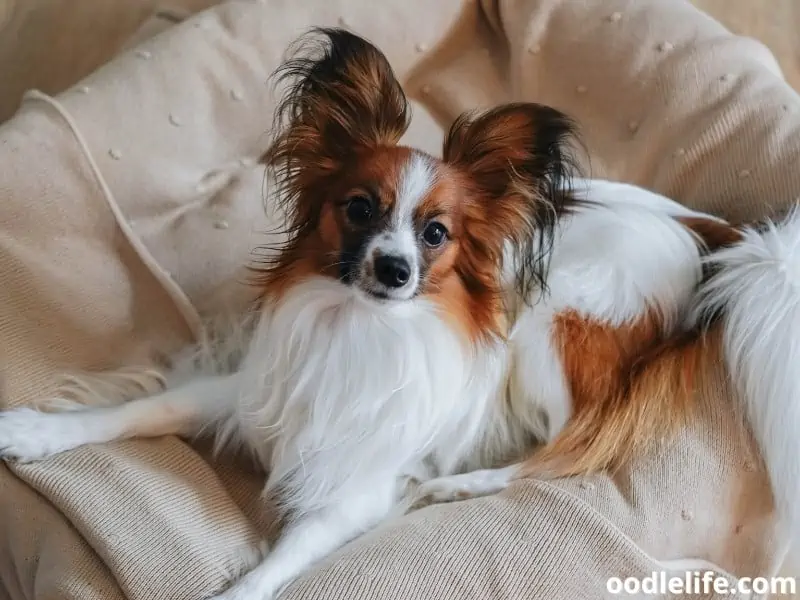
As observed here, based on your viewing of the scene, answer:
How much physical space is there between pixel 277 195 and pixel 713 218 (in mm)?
1035

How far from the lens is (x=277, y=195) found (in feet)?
5.55

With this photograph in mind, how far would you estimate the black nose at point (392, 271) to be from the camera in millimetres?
1368

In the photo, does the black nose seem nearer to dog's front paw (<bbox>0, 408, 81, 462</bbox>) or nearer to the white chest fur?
the white chest fur

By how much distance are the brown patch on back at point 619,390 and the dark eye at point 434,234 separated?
1.23 feet

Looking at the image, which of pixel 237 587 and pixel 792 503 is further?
pixel 792 503

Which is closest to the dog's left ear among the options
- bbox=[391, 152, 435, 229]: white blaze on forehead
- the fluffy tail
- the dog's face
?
the dog's face

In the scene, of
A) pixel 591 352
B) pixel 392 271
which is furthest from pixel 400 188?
pixel 591 352

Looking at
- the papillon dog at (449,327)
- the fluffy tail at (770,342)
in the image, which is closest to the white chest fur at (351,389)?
the papillon dog at (449,327)

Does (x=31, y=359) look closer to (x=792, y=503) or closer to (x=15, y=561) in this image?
(x=15, y=561)

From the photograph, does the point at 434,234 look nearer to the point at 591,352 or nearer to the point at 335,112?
the point at 335,112

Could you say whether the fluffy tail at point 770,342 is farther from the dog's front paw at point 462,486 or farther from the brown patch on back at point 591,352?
the dog's front paw at point 462,486

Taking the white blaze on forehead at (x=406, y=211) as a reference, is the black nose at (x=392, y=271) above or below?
below

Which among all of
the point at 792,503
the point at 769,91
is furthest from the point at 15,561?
the point at 769,91

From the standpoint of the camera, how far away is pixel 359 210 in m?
1.46
